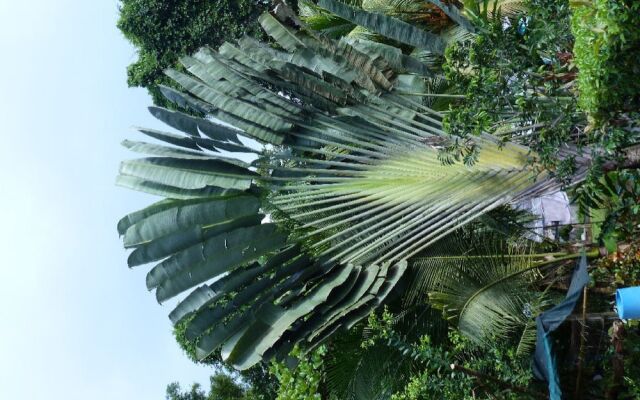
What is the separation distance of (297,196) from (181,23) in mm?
9880

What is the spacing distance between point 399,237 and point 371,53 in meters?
1.74

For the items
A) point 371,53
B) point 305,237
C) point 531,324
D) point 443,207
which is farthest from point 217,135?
point 531,324

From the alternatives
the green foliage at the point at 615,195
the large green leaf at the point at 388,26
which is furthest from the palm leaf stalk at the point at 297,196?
the green foliage at the point at 615,195

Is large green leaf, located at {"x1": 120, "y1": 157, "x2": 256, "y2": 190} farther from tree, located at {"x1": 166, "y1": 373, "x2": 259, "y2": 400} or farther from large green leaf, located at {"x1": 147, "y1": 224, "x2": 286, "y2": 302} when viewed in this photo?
tree, located at {"x1": 166, "y1": 373, "x2": 259, "y2": 400}

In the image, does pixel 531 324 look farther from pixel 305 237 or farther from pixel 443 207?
pixel 305 237

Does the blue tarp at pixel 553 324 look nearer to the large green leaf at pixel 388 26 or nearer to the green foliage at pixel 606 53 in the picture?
the green foliage at pixel 606 53

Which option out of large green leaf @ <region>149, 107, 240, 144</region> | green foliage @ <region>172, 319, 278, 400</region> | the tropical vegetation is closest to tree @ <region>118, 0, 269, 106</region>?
green foliage @ <region>172, 319, 278, 400</region>

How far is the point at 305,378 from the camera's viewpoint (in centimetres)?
744

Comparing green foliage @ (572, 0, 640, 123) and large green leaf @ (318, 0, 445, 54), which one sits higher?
large green leaf @ (318, 0, 445, 54)

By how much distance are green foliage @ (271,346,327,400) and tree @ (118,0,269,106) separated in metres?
8.80

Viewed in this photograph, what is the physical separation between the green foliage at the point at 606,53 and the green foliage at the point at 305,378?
4.20 m

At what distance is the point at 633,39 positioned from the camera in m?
3.39

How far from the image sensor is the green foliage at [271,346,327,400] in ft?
23.6

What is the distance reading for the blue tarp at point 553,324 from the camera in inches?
202
